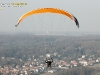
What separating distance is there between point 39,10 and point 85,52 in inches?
6889

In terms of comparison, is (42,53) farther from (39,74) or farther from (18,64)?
(39,74)

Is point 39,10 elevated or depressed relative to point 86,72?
elevated

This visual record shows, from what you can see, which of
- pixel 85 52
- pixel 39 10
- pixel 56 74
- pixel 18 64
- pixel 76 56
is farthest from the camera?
pixel 85 52

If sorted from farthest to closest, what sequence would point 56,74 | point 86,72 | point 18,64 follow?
1. point 18,64
2. point 86,72
3. point 56,74

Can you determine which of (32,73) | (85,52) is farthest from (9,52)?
(32,73)

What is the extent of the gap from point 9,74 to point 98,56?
87.9 m

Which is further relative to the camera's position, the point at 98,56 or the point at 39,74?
the point at 98,56

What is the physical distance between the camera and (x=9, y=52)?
17925 centimetres

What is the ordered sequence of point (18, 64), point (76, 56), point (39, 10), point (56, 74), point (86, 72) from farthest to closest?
point (76, 56) → point (18, 64) → point (86, 72) → point (56, 74) → point (39, 10)

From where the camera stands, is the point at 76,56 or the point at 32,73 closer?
the point at 32,73

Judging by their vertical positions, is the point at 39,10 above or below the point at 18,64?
above

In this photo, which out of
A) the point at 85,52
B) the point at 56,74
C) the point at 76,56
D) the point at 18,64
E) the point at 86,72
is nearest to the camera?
the point at 56,74

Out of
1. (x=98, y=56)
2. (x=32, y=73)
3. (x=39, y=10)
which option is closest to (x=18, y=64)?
(x=32, y=73)

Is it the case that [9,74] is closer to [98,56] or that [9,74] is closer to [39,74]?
[39,74]
